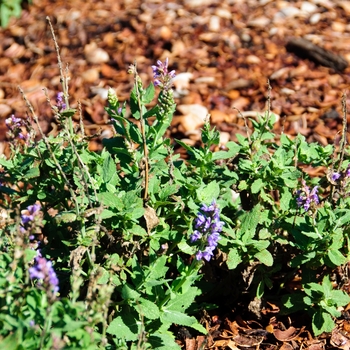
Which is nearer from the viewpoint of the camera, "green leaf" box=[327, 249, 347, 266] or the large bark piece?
"green leaf" box=[327, 249, 347, 266]

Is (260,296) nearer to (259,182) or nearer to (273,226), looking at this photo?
(273,226)

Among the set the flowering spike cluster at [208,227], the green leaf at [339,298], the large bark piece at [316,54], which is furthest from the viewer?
the large bark piece at [316,54]

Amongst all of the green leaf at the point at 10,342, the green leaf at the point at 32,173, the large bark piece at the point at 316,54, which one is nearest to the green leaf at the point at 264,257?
the green leaf at the point at 32,173

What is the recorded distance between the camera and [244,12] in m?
5.76

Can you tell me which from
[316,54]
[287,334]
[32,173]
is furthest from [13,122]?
[316,54]

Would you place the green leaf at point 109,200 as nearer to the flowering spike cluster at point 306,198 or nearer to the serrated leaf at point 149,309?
the serrated leaf at point 149,309

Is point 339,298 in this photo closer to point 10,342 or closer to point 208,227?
point 208,227

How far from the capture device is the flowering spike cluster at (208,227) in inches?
87.4

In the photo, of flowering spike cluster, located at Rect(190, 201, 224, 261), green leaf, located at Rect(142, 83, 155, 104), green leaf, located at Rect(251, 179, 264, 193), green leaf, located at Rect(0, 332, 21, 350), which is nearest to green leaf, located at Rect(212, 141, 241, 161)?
green leaf, located at Rect(251, 179, 264, 193)

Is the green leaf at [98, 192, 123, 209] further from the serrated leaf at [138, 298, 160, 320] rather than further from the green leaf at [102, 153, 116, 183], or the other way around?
the serrated leaf at [138, 298, 160, 320]

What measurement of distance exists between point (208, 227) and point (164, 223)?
41 centimetres

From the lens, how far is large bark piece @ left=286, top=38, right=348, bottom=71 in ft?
16.3

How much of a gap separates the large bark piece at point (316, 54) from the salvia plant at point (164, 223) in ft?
7.01

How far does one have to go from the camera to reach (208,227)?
7.35 feet
